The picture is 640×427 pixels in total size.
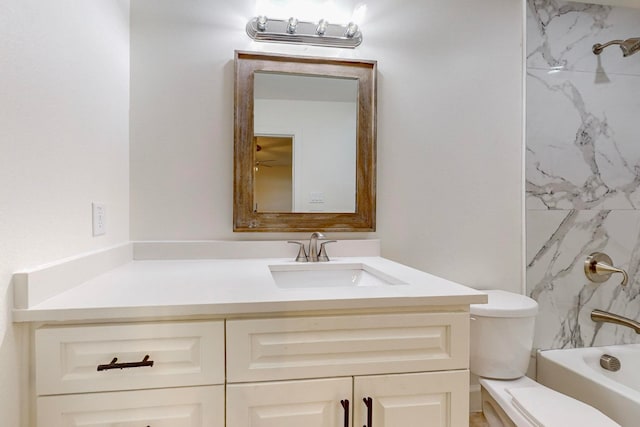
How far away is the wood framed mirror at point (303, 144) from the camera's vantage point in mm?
1540

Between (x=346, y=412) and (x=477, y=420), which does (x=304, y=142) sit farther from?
(x=477, y=420)

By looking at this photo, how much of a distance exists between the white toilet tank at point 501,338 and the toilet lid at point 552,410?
A: 0.11 metres

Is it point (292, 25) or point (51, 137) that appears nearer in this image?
point (51, 137)

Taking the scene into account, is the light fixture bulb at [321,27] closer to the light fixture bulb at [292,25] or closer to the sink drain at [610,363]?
the light fixture bulb at [292,25]

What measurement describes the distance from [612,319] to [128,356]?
2.15 metres

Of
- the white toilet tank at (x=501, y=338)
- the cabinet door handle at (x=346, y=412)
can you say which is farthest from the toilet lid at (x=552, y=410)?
the cabinet door handle at (x=346, y=412)

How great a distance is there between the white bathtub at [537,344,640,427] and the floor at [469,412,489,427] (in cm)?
37

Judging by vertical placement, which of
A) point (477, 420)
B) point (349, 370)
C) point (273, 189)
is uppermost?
point (273, 189)

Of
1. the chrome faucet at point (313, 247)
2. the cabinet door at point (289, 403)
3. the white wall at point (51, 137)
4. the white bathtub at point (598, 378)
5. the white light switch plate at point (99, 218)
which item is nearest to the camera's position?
the white wall at point (51, 137)

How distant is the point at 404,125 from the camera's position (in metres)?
1.70

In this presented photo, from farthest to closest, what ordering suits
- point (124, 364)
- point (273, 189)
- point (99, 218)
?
point (273, 189) → point (99, 218) → point (124, 364)

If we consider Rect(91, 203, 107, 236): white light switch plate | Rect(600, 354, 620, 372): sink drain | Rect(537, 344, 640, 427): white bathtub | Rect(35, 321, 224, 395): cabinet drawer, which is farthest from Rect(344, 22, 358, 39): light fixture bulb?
Rect(600, 354, 620, 372): sink drain

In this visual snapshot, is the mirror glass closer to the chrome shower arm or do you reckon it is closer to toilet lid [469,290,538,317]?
toilet lid [469,290,538,317]

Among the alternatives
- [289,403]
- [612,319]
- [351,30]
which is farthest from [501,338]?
[351,30]
